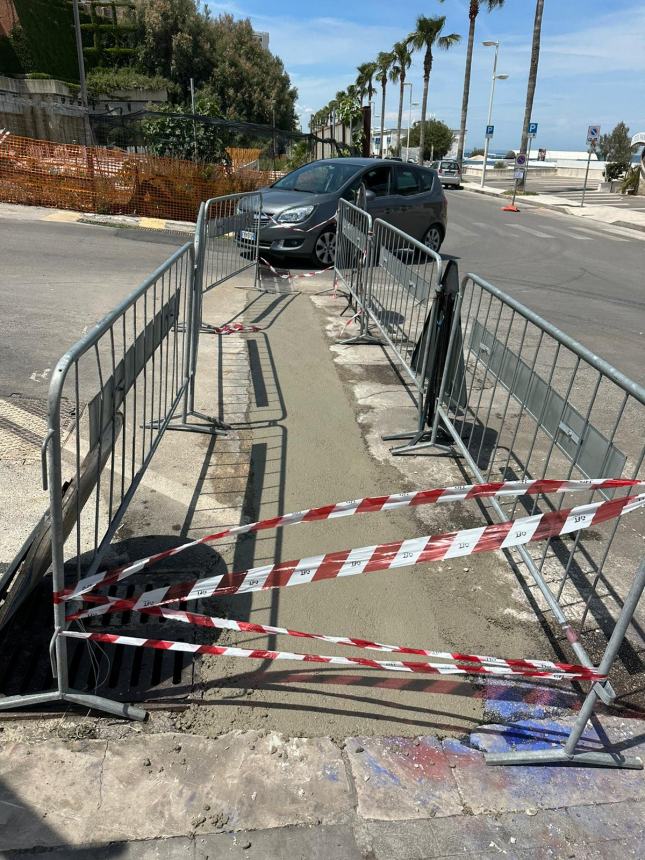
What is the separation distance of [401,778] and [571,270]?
42.5ft

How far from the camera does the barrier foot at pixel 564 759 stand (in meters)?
2.45

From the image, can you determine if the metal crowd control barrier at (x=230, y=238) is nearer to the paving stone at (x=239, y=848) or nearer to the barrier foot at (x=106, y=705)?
the barrier foot at (x=106, y=705)

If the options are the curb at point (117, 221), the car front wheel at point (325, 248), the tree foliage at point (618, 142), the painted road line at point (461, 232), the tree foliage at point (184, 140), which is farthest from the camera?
the tree foliage at point (618, 142)

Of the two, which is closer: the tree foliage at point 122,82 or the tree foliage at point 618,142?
the tree foliage at point 122,82

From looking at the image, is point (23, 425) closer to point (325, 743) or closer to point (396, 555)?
point (396, 555)

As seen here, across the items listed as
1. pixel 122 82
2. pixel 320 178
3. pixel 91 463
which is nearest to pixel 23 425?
pixel 91 463

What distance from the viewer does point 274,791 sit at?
2275mm

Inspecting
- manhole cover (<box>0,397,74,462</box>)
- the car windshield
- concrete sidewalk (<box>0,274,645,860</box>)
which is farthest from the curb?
concrete sidewalk (<box>0,274,645,860</box>)

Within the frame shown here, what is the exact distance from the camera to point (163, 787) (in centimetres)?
226

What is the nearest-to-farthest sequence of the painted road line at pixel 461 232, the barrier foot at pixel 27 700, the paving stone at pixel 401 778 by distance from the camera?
1. the paving stone at pixel 401 778
2. the barrier foot at pixel 27 700
3. the painted road line at pixel 461 232

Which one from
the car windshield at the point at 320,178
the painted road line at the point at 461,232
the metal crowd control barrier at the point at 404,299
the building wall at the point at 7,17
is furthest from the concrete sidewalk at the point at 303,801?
the building wall at the point at 7,17

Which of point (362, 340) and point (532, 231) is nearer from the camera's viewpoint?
point (362, 340)

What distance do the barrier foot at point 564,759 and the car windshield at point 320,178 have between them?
33.7 feet

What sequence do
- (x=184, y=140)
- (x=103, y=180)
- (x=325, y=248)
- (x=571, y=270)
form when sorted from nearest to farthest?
(x=325, y=248)
(x=571, y=270)
(x=103, y=180)
(x=184, y=140)
